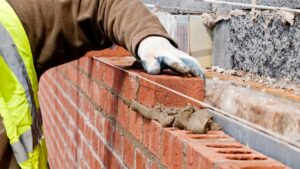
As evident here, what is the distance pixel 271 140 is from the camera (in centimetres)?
120

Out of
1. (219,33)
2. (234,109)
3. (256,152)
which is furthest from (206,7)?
(256,152)

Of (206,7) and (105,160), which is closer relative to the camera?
(105,160)

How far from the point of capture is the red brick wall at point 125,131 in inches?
50.7

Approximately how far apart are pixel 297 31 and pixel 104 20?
677 mm

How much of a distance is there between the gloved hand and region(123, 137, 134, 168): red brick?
313 millimetres

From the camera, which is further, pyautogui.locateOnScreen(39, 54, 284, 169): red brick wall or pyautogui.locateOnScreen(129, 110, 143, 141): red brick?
pyautogui.locateOnScreen(129, 110, 143, 141): red brick

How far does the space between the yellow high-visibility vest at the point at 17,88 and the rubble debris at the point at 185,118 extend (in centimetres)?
39

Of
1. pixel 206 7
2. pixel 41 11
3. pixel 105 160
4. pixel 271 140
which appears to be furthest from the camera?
pixel 206 7

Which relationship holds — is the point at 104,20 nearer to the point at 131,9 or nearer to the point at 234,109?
the point at 131,9

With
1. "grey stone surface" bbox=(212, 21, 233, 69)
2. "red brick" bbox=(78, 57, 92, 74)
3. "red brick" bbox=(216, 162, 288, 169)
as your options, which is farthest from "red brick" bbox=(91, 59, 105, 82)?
"red brick" bbox=(216, 162, 288, 169)

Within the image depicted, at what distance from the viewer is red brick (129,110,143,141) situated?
5.74ft

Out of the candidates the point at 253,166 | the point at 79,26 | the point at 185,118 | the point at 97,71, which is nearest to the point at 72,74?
the point at 97,71

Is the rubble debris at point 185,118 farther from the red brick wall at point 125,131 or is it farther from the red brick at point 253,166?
the red brick at point 253,166

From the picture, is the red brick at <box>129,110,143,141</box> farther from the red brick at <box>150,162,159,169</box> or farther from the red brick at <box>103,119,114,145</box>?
the red brick at <box>103,119,114,145</box>
